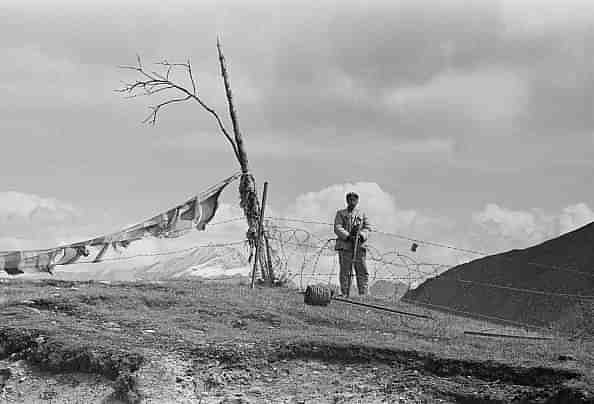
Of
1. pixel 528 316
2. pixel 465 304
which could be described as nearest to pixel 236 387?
pixel 528 316

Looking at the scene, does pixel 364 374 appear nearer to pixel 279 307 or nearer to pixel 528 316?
pixel 279 307

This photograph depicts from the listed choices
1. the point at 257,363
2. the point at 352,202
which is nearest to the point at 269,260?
the point at 352,202

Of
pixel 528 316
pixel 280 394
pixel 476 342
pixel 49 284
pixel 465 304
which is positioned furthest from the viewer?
pixel 465 304

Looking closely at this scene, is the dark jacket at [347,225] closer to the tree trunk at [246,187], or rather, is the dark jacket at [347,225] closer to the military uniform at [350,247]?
the military uniform at [350,247]

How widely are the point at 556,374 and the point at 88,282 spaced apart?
9218 mm

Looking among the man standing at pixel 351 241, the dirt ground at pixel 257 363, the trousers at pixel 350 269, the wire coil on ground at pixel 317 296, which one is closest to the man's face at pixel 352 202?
the man standing at pixel 351 241

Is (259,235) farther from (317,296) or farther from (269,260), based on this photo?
(317,296)

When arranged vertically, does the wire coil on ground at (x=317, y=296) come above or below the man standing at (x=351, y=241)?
below

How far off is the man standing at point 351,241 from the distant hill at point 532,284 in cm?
275

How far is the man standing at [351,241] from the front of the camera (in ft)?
51.5

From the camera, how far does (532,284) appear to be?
66.5 feet

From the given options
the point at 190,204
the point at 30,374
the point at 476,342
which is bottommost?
the point at 30,374

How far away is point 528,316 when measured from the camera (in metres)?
18.4

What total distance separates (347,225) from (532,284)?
672cm
